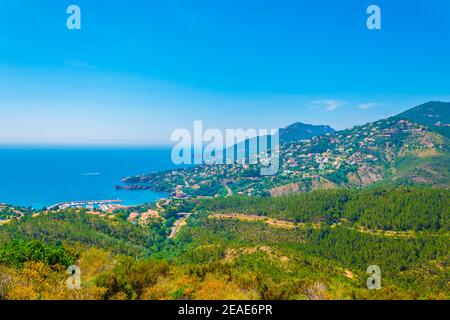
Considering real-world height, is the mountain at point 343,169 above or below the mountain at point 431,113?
below

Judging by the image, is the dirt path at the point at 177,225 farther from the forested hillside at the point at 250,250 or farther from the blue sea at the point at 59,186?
the blue sea at the point at 59,186

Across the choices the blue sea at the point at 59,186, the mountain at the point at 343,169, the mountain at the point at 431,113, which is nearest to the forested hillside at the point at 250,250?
the mountain at the point at 343,169

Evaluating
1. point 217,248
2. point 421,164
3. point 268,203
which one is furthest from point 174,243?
point 421,164

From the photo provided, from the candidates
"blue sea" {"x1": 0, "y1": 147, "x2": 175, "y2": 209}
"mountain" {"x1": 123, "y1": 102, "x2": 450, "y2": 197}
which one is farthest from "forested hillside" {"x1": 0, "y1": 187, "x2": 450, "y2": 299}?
"blue sea" {"x1": 0, "y1": 147, "x2": 175, "y2": 209}

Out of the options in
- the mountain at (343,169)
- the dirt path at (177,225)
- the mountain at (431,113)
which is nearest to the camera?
the dirt path at (177,225)

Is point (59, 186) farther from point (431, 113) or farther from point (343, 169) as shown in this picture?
point (431, 113)

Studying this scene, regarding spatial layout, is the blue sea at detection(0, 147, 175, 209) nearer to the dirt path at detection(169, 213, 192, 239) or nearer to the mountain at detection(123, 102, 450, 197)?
the mountain at detection(123, 102, 450, 197)

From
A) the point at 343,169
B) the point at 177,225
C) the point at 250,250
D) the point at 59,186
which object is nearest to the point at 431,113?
the point at 343,169
